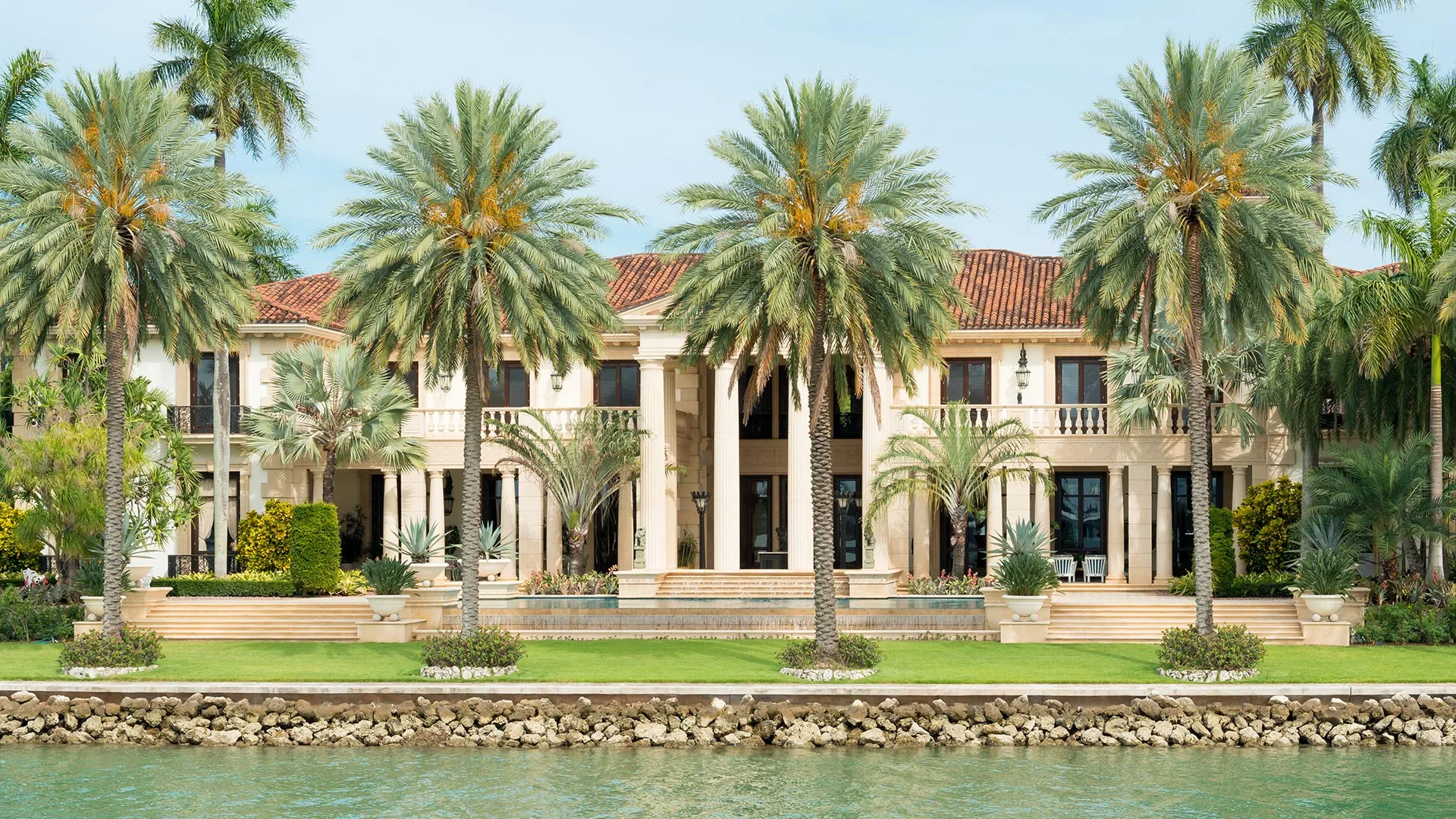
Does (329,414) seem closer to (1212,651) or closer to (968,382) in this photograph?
(968,382)

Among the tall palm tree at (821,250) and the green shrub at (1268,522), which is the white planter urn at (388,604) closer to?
the tall palm tree at (821,250)

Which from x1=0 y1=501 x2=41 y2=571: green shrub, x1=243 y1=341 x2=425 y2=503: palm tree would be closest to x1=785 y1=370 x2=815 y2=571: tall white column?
x1=243 y1=341 x2=425 y2=503: palm tree

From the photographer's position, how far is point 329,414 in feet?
141

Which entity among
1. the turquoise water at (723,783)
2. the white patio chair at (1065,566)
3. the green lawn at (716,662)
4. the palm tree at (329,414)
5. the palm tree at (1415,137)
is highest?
the palm tree at (1415,137)

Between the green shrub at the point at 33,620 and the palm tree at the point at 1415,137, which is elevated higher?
the palm tree at the point at 1415,137

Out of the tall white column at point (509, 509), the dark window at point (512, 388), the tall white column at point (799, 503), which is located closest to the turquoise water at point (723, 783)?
the tall white column at point (799, 503)

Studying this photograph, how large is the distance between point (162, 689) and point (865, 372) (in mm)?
13734

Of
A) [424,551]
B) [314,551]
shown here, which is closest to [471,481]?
[424,551]

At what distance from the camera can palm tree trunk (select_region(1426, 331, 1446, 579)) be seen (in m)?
33.7

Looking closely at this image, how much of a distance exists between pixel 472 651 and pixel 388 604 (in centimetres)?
688

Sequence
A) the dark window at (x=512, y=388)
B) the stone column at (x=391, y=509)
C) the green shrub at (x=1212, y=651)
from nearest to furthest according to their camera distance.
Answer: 1. the green shrub at (x=1212, y=651)
2. the stone column at (x=391, y=509)
3. the dark window at (x=512, y=388)

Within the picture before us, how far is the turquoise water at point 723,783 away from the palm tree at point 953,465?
14.1 meters

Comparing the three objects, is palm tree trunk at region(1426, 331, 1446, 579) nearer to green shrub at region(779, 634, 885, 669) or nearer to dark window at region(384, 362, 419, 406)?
green shrub at region(779, 634, 885, 669)

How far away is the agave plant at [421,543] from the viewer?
4041 centimetres
